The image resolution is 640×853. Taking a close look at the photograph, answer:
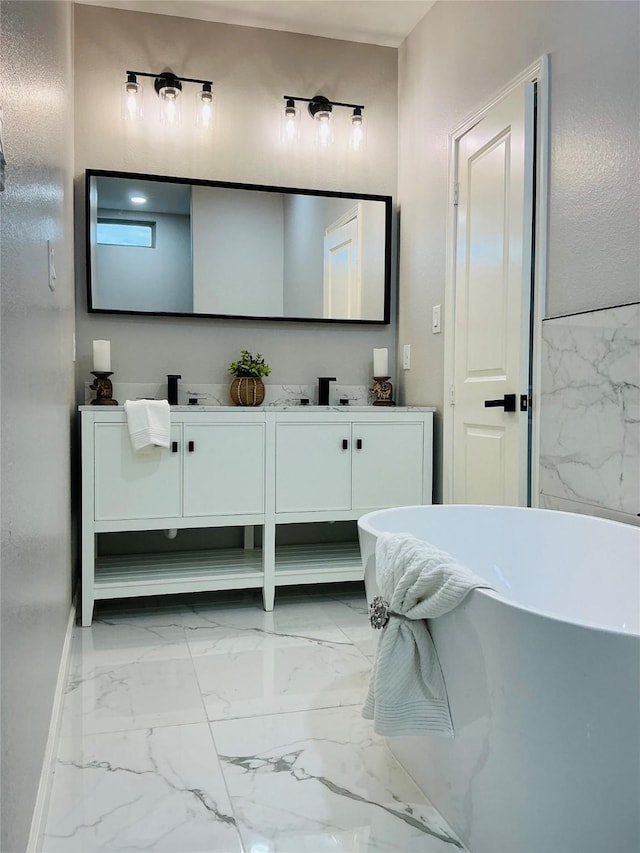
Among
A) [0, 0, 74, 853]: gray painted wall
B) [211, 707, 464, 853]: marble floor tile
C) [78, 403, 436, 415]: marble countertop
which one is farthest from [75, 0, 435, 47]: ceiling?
[211, 707, 464, 853]: marble floor tile

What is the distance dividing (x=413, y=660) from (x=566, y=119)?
171 cm

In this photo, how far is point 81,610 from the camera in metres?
2.68

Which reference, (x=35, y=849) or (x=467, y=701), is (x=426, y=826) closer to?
(x=467, y=701)

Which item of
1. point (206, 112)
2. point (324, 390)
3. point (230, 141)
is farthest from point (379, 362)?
point (206, 112)

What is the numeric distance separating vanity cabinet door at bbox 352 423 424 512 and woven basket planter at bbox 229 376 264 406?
521 millimetres

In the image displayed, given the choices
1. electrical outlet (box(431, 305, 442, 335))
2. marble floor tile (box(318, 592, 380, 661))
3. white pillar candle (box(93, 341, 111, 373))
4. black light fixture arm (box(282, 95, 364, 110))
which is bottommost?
marble floor tile (box(318, 592, 380, 661))

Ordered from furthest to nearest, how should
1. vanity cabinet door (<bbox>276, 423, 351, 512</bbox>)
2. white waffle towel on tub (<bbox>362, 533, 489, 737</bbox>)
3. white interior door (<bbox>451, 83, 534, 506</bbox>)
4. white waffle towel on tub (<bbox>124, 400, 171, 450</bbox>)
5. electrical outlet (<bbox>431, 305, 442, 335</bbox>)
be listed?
electrical outlet (<bbox>431, 305, 442, 335</bbox>) < vanity cabinet door (<bbox>276, 423, 351, 512</bbox>) < white waffle towel on tub (<bbox>124, 400, 171, 450</bbox>) < white interior door (<bbox>451, 83, 534, 506</bbox>) < white waffle towel on tub (<bbox>362, 533, 489, 737</bbox>)

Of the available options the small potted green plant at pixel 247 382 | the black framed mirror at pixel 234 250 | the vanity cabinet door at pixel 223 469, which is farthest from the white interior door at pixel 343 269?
the vanity cabinet door at pixel 223 469

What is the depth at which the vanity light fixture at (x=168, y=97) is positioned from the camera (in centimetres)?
301

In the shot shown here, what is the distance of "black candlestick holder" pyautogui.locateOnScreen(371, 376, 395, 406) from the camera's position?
3.26 m

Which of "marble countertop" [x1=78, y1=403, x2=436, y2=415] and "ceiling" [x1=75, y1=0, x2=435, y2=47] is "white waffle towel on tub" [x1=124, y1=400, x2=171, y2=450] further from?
"ceiling" [x1=75, y1=0, x2=435, y2=47]

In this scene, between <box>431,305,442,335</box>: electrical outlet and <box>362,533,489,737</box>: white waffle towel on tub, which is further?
<box>431,305,442,335</box>: electrical outlet

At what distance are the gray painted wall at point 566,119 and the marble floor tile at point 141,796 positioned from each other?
5.34ft

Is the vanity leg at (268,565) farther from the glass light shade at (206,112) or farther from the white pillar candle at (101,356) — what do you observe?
the glass light shade at (206,112)
